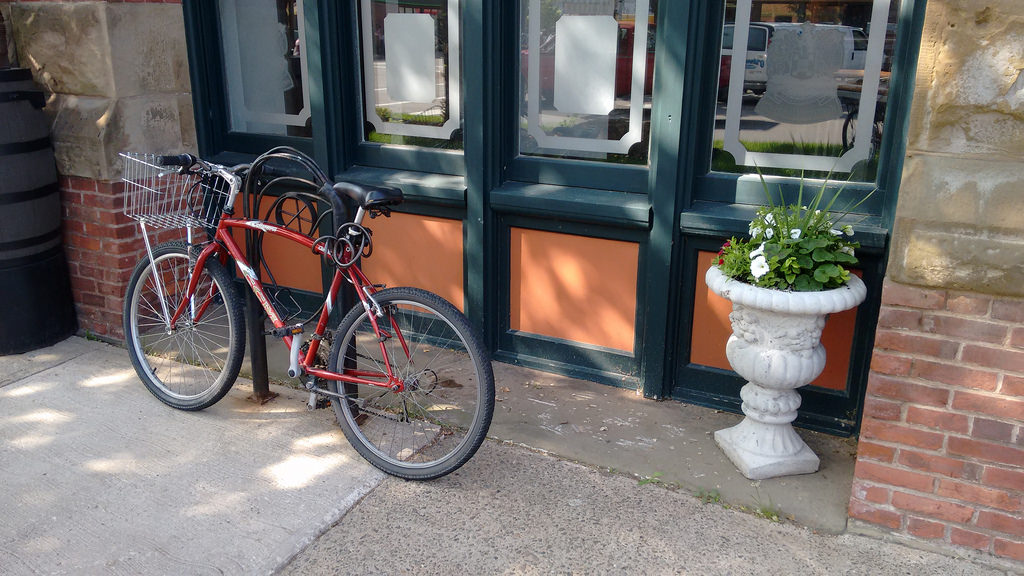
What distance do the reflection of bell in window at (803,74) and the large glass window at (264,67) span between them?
2.38 meters

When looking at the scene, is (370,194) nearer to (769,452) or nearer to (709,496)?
(709,496)

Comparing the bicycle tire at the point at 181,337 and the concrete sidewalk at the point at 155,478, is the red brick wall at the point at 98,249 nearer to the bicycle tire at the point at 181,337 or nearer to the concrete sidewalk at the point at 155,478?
the bicycle tire at the point at 181,337

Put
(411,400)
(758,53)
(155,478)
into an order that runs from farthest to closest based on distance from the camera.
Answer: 1. (758,53)
2. (411,400)
3. (155,478)

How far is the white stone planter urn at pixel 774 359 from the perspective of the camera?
2.85m

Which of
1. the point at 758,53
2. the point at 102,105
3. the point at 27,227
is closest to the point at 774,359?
the point at 758,53

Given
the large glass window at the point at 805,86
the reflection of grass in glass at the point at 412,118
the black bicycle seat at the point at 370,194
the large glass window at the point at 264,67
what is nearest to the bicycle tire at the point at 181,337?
the black bicycle seat at the point at 370,194

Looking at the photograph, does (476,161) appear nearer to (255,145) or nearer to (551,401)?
(551,401)

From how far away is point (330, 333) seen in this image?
321 centimetres

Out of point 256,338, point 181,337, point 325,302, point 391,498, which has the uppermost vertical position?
point 325,302

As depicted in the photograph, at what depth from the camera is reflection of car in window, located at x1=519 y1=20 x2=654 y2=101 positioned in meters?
3.52

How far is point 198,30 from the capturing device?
4410mm

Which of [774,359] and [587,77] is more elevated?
[587,77]

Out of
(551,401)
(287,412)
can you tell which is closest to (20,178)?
(287,412)

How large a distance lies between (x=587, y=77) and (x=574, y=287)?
0.97 metres
